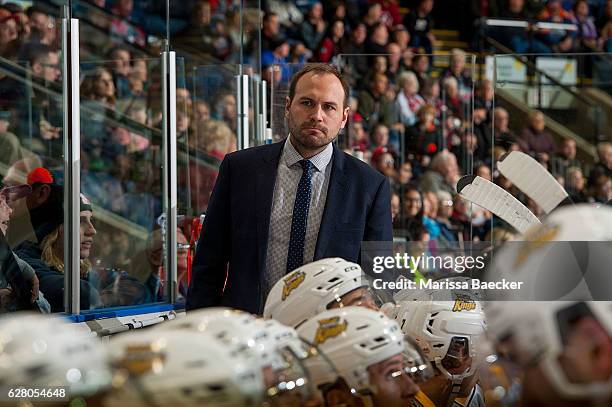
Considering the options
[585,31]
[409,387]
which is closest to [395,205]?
[585,31]

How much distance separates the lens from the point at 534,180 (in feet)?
8.10

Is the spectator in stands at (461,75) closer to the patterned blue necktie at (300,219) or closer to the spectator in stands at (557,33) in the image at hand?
the spectator in stands at (557,33)

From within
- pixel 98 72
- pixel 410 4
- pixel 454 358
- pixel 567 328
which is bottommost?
pixel 454 358

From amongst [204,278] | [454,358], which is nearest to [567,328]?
[454,358]

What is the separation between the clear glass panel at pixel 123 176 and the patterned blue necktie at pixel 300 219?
1747 mm

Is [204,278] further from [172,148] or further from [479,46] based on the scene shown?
[479,46]

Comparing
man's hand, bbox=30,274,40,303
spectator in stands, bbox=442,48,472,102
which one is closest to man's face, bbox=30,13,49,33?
man's hand, bbox=30,274,40,303

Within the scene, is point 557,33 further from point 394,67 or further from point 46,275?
point 46,275

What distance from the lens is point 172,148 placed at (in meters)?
5.81

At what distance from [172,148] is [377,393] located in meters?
3.80

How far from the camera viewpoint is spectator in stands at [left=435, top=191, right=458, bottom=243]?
321 inches

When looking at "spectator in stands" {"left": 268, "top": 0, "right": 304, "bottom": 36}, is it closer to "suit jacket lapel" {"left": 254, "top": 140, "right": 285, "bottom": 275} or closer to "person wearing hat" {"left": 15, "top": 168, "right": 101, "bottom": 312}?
"person wearing hat" {"left": 15, "top": 168, "right": 101, "bottom": 312}

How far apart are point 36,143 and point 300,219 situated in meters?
1.75

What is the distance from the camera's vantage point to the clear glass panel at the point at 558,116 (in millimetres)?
7949
